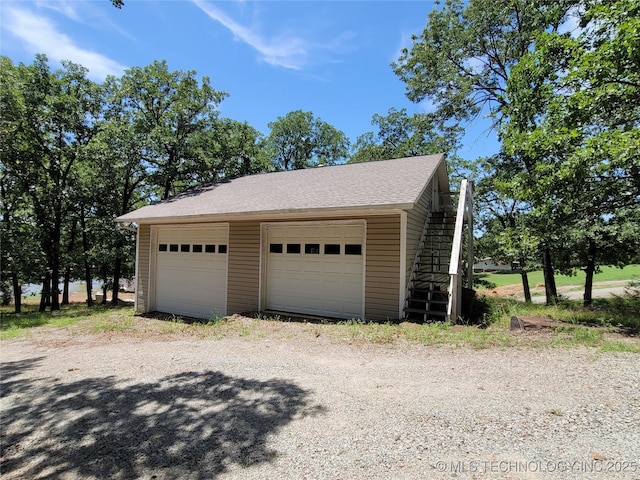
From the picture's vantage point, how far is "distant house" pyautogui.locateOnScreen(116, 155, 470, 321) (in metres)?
7.32

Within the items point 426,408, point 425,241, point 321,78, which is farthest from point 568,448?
point 321,78

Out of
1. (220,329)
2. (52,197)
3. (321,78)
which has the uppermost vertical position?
(321,78)

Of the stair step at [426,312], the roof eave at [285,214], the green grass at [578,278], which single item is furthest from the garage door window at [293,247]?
the green grass at [578,278]

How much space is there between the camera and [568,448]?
94.3 inches

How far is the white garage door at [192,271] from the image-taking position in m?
9.73

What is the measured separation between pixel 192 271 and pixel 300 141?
67.4ft


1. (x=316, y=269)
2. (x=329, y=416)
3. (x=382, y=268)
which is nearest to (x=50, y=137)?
(x=316, y=269)

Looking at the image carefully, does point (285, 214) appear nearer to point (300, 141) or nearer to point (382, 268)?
point (382, 268)

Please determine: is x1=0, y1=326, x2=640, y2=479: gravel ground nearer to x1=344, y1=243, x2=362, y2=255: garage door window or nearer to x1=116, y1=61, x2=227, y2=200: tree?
x1=344, y1=243, x2=362, y2=255: garage door window

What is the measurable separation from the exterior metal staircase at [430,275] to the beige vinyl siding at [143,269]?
27.5 ft

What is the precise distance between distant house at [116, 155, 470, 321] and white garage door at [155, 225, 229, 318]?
0.10 ft

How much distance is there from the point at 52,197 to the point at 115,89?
5.72 meters

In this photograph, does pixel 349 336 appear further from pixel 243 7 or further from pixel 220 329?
pixel 243 7

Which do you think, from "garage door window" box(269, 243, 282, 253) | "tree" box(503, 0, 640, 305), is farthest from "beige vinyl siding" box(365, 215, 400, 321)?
"tree" box(503, 0, 640, 305)
